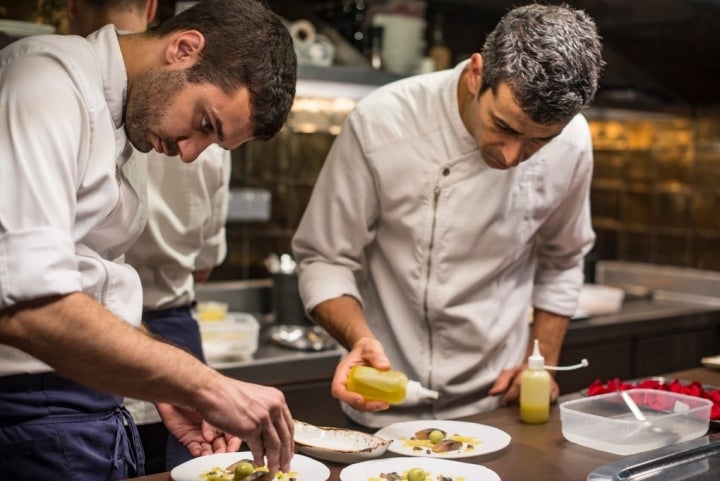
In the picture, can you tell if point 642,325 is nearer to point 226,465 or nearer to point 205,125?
point 226,465

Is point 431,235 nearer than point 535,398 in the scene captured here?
No

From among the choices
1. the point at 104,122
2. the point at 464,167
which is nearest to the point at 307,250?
the point at 464,167

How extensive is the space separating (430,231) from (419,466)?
71 centimetres

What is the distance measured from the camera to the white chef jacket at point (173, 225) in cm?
268

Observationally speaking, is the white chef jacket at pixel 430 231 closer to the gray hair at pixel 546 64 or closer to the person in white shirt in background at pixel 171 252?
the gray hair at pixel 546 64

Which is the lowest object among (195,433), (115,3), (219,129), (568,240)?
(195,433)

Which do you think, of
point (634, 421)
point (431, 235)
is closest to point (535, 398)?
point (634, 421)

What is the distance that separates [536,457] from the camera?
185 cm

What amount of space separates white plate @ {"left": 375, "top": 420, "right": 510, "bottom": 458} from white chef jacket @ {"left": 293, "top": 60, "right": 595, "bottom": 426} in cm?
32

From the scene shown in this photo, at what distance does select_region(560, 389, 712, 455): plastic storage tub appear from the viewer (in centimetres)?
192

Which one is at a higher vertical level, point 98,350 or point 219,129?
point 219,129

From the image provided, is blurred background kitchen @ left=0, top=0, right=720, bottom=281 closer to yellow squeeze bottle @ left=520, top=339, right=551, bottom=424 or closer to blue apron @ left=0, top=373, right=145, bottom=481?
yellow squeeze bottle @ left=520, top=339, right=551, bottom=424

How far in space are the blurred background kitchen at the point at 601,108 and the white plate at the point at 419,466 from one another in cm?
185

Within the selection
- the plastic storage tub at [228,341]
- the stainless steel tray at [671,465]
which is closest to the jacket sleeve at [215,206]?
the plastic storage tub at [228,341]
